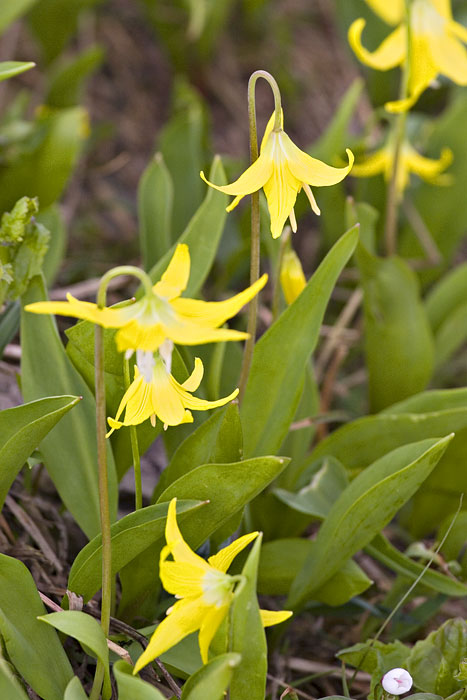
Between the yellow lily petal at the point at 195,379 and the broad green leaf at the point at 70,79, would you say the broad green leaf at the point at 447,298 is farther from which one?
the broad green leaf at the point at 70,79

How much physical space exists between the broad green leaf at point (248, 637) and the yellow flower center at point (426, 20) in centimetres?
155

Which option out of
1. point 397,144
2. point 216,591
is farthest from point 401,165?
point 216,591

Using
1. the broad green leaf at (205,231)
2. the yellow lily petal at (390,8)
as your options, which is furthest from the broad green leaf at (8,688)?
the yellow lily petal at (390,8)

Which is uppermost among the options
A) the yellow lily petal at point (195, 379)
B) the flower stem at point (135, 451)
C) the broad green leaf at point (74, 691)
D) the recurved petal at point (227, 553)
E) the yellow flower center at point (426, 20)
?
the yellow flower center at point (426, 20)

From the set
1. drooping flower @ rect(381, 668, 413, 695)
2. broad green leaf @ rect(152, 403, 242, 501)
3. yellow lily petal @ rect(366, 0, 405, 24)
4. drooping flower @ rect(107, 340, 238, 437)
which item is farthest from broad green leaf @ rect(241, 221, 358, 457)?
yellow lily petal @ rect(366, 0, 405, 24)

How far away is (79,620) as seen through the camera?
4.07 feet

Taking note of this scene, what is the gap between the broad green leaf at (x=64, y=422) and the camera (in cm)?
160

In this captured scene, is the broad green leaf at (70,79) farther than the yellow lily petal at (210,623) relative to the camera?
Yes

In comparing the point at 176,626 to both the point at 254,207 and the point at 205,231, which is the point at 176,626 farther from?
the point at 205,231

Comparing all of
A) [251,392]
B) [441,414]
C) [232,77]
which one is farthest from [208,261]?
[232,77]

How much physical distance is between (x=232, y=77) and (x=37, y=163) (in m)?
1.69

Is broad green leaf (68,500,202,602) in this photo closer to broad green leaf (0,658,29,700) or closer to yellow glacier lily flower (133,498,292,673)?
yellow glacier lily flower (133,498,292,673)

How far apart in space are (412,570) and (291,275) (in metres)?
0.68

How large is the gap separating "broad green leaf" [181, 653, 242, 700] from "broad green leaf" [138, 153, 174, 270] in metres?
1.11
